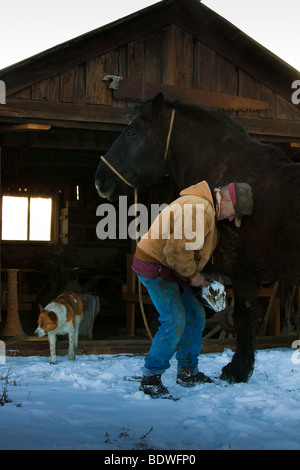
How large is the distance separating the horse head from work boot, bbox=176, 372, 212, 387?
1767 mm

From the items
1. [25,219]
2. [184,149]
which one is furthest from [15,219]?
[184,149]

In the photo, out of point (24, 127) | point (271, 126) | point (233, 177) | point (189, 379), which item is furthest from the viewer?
point (271, 126)

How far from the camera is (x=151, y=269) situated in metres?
4.29

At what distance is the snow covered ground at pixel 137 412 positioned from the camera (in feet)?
10.1

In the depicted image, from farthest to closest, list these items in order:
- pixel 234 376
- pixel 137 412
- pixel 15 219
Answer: pixel 15 219
pixel 234 376
pixel 137 412

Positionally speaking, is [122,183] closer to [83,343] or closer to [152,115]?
[152,115]

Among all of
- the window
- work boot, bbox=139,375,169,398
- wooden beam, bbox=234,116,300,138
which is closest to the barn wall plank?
wooden beam, bbox=234,116,300,138

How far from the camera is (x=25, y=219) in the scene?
12266 millimetres

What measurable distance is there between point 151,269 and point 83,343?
9.73 feet

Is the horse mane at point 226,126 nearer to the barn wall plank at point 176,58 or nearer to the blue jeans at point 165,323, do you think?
the blue jeans at point 165,323

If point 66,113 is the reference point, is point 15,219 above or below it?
below

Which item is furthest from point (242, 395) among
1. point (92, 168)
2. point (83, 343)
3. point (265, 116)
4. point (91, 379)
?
point (92, 168)

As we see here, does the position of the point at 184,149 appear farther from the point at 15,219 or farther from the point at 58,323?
the point at 15,219

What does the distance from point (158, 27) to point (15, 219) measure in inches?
259
